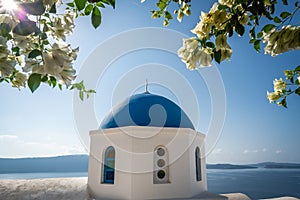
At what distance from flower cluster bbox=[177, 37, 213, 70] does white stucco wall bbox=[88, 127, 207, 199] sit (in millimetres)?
6600

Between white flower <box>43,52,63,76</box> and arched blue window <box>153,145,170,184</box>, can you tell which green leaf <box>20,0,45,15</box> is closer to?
white flower <box>43,52,63,76</box>

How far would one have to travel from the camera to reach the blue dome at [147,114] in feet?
25.8

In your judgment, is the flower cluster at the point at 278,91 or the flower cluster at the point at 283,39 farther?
the flower cluster at the point at 278,91

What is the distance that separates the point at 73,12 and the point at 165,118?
7122mm

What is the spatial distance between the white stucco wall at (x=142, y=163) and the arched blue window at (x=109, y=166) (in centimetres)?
16

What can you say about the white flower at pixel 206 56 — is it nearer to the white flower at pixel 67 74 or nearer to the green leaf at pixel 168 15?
the white flower at pixel 67 74

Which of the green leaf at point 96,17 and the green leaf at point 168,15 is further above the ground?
the green leaf at point 168,15

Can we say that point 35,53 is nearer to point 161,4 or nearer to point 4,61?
point 4,61

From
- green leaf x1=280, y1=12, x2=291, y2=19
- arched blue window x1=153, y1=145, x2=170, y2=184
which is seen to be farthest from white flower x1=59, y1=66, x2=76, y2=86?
arched blue window x1=153, y1=145, x2=170, y2=184

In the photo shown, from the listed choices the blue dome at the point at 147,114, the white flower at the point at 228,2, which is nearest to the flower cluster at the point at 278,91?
the white flower at the point at 228,2

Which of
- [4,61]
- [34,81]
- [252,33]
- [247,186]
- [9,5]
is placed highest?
[252,33]

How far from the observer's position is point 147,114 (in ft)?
26.2

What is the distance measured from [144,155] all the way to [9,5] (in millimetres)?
7030

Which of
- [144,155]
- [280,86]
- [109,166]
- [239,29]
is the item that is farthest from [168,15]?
[109,166]
